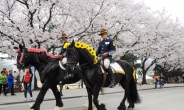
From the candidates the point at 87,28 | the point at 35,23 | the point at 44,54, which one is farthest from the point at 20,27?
the point at 44,54

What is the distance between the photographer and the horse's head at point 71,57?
7.37 meters

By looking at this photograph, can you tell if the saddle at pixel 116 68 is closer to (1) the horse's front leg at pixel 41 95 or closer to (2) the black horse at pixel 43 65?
(2) the black horse at pixel 43 65

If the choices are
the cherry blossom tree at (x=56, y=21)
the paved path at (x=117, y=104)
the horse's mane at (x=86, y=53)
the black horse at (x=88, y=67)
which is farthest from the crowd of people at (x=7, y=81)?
the horse's mane at (x=86, y=53)

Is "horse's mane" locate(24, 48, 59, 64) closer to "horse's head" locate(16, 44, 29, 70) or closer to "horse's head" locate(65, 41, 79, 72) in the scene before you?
"horse's head" locate(16, 44, 29, 70)

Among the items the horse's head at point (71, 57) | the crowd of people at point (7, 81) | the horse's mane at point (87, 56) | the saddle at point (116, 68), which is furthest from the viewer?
the crowd of people at point (7, 81)

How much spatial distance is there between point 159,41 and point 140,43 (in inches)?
143

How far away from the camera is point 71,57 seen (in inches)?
293

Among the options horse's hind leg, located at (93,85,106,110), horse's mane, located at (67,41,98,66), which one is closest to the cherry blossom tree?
horse's mane, located at (67,41,98,66)

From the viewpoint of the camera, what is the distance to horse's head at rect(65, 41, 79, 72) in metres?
7.37

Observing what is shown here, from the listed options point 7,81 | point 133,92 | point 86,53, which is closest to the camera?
point 86,53

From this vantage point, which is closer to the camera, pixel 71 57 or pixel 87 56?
pixel 71 57

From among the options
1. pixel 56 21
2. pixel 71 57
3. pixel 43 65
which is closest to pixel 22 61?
pixel 43 65

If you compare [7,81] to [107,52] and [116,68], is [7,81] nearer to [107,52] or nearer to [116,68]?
[116,68]

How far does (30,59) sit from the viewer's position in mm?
9148
